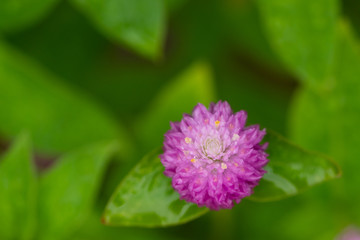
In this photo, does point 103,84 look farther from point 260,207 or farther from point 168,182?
point 168,182

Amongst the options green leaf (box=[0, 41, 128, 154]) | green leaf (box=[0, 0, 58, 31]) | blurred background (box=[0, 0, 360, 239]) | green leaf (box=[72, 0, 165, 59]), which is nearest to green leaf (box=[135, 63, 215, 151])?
blurred background (box=[0, 0, 360, 239])

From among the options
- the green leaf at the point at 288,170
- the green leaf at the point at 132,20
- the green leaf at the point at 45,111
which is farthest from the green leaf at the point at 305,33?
the green leaf at the point at 45,111

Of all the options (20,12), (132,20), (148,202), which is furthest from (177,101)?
(148,202)

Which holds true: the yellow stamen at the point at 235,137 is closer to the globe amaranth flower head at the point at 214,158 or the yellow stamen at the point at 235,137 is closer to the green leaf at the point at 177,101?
the globe amaranth flower head at the point at 214,158

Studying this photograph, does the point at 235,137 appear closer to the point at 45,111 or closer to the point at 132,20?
the point at 132,20

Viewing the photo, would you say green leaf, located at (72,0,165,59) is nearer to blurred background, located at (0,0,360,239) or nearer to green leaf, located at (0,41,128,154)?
blurred background, located at (0,0,360,239)

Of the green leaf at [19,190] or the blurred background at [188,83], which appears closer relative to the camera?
the green leaf at [19,190]
